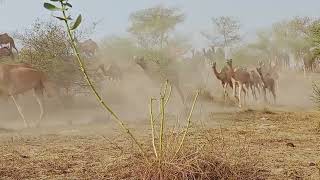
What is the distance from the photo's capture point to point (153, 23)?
5009cm

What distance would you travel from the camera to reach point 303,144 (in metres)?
9.03

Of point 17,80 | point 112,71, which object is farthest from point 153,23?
point 17,80

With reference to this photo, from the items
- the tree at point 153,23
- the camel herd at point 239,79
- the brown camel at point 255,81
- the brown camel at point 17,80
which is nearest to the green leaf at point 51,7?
the brown camel at point 17,80

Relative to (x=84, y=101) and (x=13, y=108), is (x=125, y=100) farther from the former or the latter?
(x=13, y=108)

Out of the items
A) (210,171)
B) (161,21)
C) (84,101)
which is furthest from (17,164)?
(161,21)

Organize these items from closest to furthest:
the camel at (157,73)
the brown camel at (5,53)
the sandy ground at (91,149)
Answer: the sandy ground at (91,149), the brown camel at (5,53), the camel at (157,73)

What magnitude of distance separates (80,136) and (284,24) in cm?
4710

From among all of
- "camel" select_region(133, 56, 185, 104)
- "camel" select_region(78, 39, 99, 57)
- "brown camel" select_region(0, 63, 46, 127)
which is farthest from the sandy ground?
"camel" select_region(78, 39, 99, 57)

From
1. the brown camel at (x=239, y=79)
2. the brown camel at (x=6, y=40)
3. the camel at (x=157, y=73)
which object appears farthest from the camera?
the brown camel at (x=239, y=79)

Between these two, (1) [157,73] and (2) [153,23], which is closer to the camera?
(1) [157,73]

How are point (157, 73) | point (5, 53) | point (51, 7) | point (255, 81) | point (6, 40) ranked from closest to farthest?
point (51, 7), point (5, 53), point (6, 40), point (157, 73), point (255, 81)

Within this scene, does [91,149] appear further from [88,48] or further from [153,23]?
[153,23]

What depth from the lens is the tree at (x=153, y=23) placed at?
48.1 metres

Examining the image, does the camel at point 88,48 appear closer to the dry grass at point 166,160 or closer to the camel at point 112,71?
the camel at point 112,71
